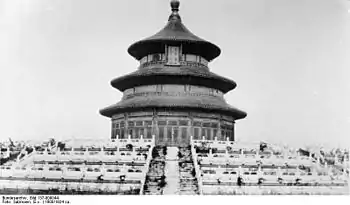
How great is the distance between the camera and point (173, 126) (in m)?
18.6

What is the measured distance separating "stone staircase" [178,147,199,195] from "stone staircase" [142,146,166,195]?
46cm

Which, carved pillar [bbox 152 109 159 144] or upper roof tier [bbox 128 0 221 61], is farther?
upper roof tier [bbox 128 0 221 61]

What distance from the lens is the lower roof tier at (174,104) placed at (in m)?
18.4

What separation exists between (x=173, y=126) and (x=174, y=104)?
33.6 inches

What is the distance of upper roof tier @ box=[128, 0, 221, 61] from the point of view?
19.8 meters

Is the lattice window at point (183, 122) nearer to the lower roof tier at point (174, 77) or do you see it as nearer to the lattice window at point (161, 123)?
the lattice window at point (161, 123)

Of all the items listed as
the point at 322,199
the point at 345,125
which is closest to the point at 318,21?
the point at 345,125

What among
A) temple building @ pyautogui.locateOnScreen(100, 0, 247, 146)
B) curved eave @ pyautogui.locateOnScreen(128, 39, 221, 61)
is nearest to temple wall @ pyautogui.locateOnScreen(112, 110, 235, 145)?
temple building @ pyautogui.locateOnScreen(100, 0, 247, 146)

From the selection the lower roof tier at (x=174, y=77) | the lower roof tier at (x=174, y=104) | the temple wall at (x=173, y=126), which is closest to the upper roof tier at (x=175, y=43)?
the lower roof tier at (x=174, y=77)

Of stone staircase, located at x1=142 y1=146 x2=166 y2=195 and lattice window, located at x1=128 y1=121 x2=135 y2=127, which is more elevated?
lattice window, located at x1=128 y1=121 x2=135 y2=127

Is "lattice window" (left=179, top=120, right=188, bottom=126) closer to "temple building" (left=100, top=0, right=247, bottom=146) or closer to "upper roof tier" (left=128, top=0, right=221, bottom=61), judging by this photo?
"temple building" (left=100, top=0, right=247, bottom=146)

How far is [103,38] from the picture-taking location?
607 inches

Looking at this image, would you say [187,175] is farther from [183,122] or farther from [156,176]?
[183,122]

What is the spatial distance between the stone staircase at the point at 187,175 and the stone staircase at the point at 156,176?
0.46 metres
